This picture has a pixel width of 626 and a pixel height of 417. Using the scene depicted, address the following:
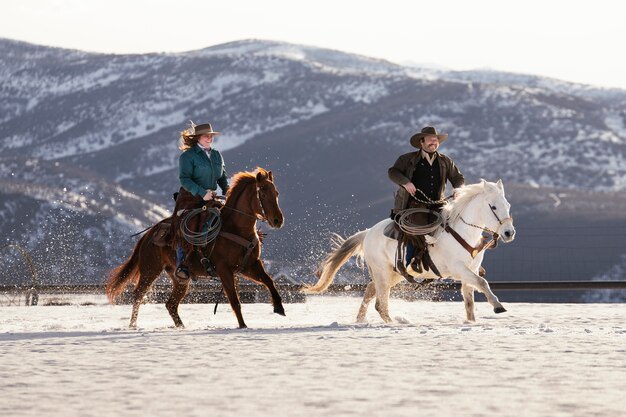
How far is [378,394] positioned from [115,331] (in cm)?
687

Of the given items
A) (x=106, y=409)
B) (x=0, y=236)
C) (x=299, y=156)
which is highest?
(x=299, y=156)

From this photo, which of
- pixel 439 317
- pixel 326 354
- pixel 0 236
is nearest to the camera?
pixel 326 354

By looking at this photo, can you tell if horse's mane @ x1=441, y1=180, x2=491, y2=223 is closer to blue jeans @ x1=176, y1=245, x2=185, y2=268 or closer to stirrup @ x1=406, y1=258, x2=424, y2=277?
stirrup @ x1=406, y1=258, x2=424, y2=277

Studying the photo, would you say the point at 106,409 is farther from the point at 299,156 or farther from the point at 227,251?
the point at 299,156

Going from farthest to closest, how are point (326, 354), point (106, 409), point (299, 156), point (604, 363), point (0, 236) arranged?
point (299, 156) < point (0, 236) < point (326, 354) < point (604, 363) < point (106, 409)

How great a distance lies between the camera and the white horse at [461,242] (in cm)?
1460

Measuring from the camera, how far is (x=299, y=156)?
17850 centimetres

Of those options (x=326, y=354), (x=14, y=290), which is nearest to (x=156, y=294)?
(x=14, y=290)

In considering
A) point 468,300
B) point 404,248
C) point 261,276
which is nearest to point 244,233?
point 261,276

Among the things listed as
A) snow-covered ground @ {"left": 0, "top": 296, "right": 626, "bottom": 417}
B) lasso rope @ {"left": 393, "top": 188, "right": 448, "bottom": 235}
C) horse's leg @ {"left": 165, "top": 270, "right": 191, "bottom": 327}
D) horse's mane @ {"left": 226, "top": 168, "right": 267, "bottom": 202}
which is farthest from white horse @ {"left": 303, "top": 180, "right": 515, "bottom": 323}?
horse's leg @ {"left": 165, "top": 270, "right": 191, "bottom": 327}

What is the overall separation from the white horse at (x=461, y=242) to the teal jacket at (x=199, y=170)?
7.17 feet

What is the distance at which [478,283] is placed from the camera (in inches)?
567

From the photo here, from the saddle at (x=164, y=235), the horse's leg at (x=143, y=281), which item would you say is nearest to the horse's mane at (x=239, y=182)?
the saddle at (x=164, y=235)

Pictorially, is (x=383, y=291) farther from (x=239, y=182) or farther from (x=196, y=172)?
(x=196, y=172)
